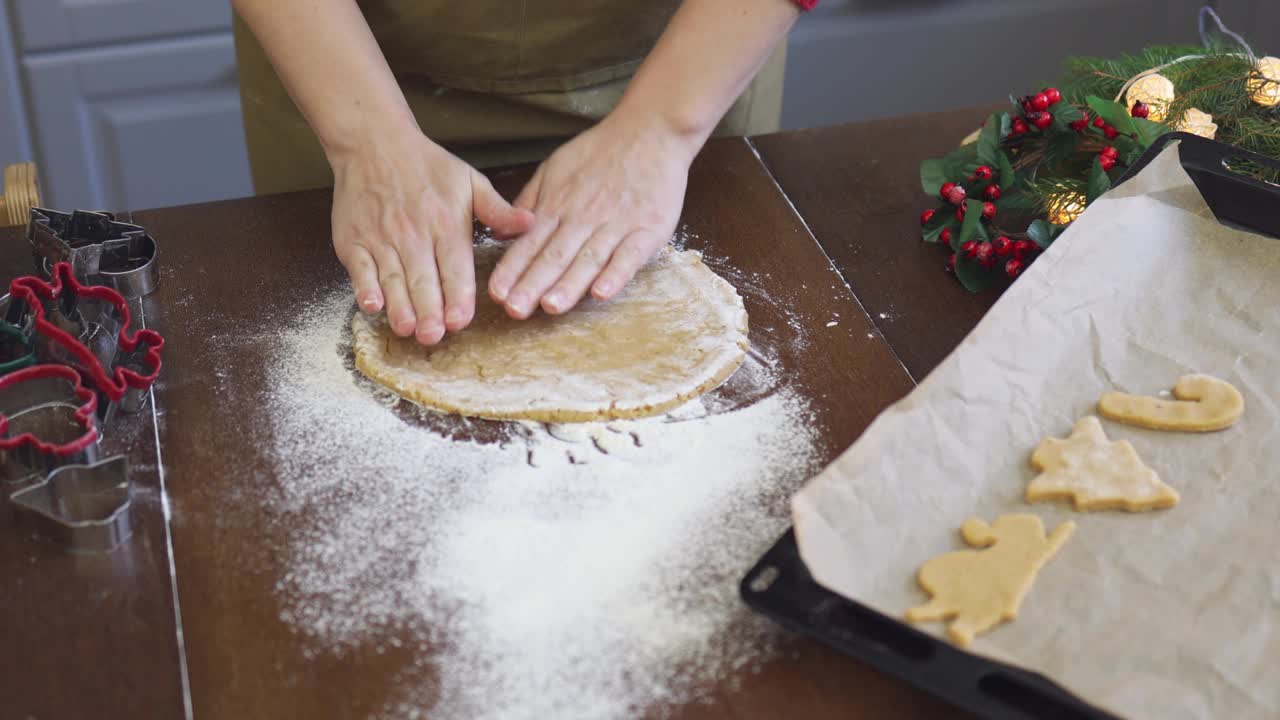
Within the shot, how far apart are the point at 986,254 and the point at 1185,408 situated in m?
0.28

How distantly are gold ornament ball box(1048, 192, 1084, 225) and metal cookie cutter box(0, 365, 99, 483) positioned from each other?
0.89 metres

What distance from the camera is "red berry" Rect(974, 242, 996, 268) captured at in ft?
3.60

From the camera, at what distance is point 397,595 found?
30.5 inches

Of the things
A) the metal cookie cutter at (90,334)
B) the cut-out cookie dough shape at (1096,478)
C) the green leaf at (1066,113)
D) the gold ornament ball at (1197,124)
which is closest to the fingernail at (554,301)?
the metal cookie cutter at (90,334)

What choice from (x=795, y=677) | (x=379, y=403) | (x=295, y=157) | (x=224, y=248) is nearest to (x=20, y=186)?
(x=224, y=248)

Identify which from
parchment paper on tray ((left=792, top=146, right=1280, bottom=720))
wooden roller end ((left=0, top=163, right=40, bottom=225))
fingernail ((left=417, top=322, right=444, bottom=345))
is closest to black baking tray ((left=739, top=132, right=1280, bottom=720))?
parchment paper on tray ((left=792, top=146, right=1280, bottom=720))

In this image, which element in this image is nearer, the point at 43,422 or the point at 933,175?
the point at 43,422

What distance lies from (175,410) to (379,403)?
0.54 ft

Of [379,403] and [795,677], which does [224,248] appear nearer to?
[379,403]

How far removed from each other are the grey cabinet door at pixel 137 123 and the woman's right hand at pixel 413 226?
3.93 ft

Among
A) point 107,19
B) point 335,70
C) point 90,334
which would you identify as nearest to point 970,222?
point 335,70

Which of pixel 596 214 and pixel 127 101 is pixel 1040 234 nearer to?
pixel 596 214

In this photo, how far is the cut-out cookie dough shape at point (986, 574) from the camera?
688mm

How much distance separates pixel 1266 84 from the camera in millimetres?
1165
